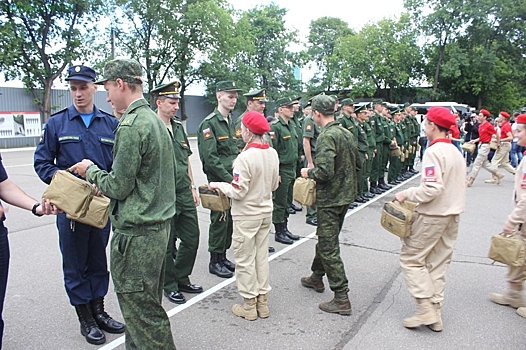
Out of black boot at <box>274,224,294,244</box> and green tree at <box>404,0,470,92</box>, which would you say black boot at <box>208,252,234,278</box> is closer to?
black boot at <box>274,224,294,244</box>

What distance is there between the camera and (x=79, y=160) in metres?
3.38

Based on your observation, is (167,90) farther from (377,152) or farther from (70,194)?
(377,152)

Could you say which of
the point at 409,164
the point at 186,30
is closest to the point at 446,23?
the point at 186,30

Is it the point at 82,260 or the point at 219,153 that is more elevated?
the point at 219,153

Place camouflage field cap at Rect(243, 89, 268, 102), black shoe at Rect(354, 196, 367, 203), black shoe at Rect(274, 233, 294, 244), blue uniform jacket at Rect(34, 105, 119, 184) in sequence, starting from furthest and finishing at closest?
black shoe at Rect(354, 196, 367, 203) < black shoe at Rect(274, 233, 294, 244) < camouflage field cap at Rect(243, 89, 268, 102) < blue uniform jacket at Rect(34, 105, 119, 184)

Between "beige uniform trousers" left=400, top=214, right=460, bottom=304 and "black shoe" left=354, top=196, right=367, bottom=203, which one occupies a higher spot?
"beige uniform trousers" left=400, top=214, right=460, bottom=304

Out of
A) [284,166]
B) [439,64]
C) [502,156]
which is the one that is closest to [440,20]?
[439,64]

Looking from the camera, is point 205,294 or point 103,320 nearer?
point 103,320

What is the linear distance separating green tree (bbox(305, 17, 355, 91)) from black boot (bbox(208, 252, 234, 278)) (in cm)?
3750

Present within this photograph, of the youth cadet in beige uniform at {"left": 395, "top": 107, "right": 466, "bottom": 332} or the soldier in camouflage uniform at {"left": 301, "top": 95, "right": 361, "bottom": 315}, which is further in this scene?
the soldier in camouflage uniform at {"left": 301, "top": 95, "right": 361, "bottom": 315}

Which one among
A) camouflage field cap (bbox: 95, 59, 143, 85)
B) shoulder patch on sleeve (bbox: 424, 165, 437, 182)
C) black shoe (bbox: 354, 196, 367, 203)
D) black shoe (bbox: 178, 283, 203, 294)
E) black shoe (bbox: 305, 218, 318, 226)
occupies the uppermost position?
camouflage field cap (bbox: 95, 59, 143, 85)

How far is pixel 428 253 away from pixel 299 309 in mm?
1290

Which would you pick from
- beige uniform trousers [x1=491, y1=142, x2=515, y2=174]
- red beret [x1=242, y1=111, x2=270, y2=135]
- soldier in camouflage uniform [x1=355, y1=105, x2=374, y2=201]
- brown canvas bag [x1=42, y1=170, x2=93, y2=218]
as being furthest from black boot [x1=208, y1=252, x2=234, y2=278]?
beige uniform trousers [x1=491, y1=142, x2=515, y2=174]

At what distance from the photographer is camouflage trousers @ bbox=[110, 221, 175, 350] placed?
2.53 meters
